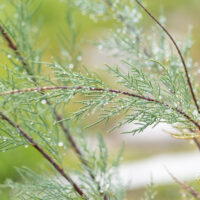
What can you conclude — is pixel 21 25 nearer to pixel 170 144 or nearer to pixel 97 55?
pixel 170 144

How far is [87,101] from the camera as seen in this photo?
0.45m

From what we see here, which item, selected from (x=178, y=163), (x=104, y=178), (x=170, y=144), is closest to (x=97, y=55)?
(x=170, y=144)

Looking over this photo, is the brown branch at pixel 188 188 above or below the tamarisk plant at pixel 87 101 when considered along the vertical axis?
below

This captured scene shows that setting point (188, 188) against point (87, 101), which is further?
point (188, 188)

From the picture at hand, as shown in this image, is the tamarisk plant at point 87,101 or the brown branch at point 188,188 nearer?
the tamarisk plant at point 87,101

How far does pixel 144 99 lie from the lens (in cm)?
46

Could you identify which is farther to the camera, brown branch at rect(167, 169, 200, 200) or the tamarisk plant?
brown branch at rect(167, 169, 200, 200)

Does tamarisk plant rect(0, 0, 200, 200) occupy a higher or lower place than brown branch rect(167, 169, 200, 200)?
higher

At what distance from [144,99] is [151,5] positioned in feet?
12.7

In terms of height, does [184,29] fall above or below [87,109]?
above

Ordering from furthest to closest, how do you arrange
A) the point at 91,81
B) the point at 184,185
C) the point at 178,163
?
the point at 178,163
the point at 184,185
the point at 91,81

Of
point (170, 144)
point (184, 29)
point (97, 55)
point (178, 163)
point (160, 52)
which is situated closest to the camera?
point (160, 52)

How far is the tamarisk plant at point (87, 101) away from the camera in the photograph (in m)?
0.45

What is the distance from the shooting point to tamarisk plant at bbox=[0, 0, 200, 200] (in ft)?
1.48
